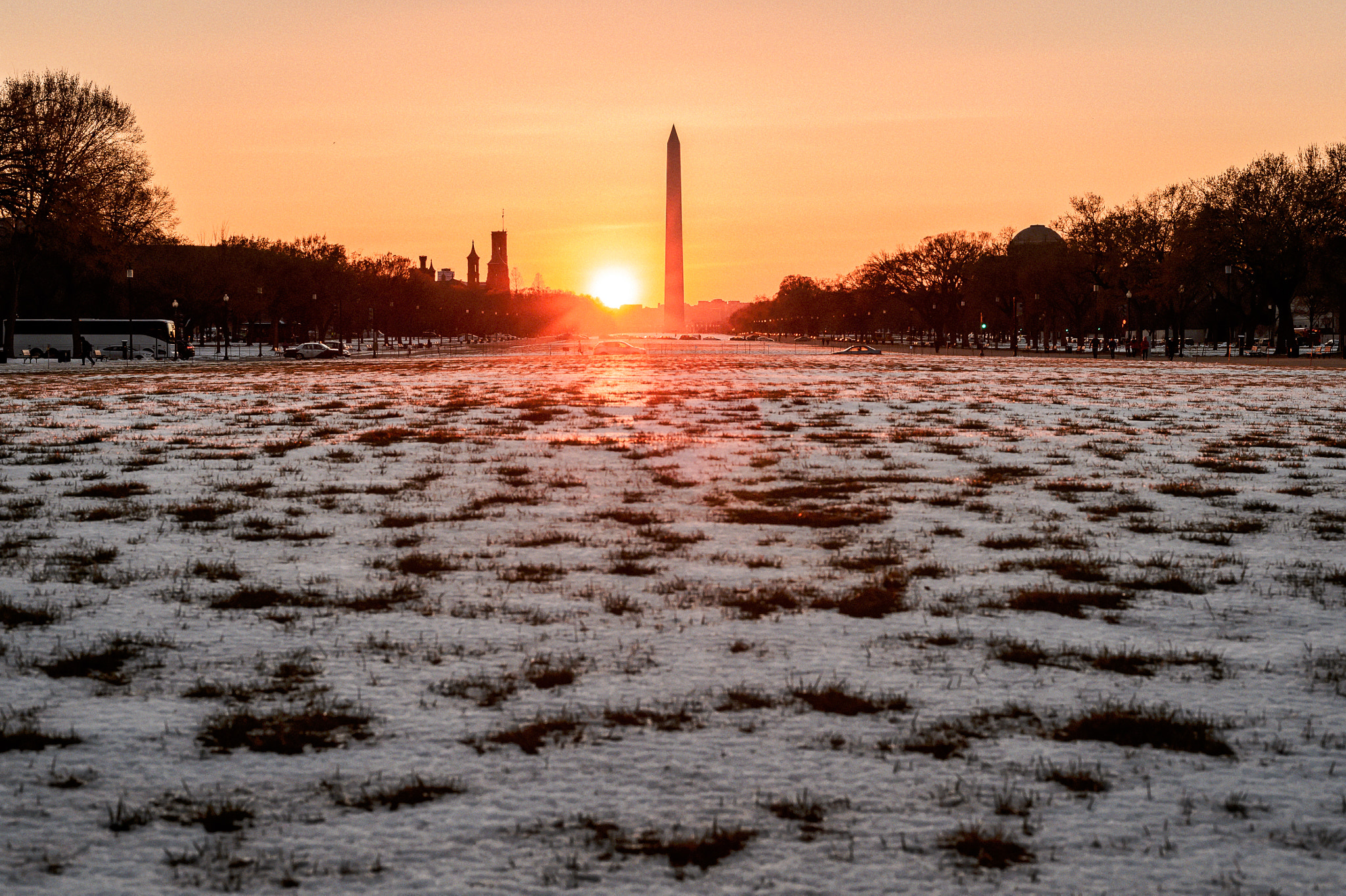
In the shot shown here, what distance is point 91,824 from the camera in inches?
168

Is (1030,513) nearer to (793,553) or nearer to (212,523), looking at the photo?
(793,553)

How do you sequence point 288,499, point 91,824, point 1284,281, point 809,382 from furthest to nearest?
1. point 1284,281
2. point 809,382
3. point 288,499
4. point 91,824

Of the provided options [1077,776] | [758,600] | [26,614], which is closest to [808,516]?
[758,600]

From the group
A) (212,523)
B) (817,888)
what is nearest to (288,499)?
(212,523)

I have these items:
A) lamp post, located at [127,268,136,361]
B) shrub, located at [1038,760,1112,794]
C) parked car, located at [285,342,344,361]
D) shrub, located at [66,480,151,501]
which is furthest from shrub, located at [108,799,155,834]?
parked car, located at [285,342,344,361]

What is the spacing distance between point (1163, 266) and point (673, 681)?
257 feet

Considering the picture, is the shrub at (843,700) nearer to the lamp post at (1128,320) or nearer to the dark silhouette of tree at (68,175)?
the dark silhouette of tree at (68,175)

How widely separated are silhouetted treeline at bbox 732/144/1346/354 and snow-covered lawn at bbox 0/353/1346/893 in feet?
211

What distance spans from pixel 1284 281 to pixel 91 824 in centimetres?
7942

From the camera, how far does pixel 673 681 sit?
5922 millimetres

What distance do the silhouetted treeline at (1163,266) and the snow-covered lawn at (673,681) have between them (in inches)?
2534

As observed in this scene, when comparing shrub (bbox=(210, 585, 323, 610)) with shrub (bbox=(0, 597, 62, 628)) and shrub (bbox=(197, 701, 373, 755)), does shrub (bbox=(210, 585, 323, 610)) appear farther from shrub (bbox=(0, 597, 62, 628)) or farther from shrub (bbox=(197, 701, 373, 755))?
shrub (bbox=(197, 701, 373, 755))

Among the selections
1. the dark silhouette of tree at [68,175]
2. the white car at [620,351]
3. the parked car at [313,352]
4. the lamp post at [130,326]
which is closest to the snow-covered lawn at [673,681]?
the dark silhouette of tree at [68,175]

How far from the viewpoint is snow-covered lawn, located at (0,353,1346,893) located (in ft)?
13.3
